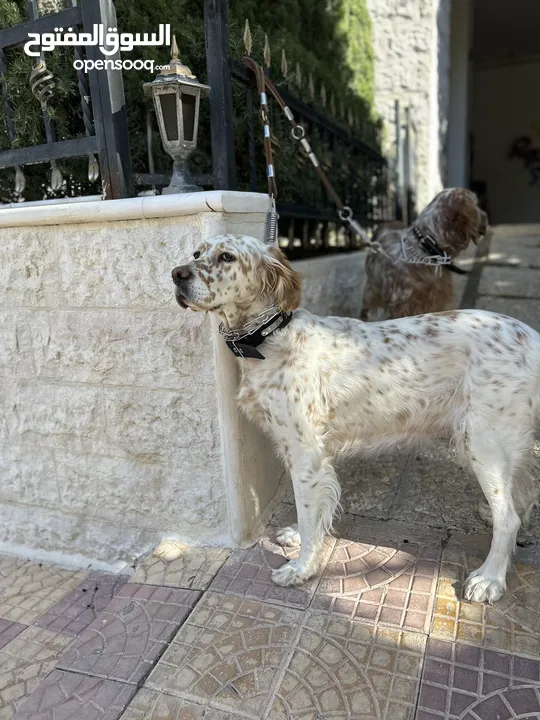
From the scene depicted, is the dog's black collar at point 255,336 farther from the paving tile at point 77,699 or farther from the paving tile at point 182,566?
the paving tile at point 77,699

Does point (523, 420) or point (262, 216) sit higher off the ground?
point (262, 216)

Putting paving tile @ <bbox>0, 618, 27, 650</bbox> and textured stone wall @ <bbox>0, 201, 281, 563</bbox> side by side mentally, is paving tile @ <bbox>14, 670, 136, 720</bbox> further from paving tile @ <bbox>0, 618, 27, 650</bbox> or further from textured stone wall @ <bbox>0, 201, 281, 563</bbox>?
textured stone wall @ <bbox>0, 201, 281, 563</bbox>

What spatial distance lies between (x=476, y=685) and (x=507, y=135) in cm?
1488

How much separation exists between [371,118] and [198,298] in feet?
16.6

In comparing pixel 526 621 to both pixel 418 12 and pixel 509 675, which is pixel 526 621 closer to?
pixel 509 675

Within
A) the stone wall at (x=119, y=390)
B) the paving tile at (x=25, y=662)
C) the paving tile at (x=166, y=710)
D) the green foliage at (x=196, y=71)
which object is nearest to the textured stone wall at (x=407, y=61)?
the green foliage at (x=196, y=71)

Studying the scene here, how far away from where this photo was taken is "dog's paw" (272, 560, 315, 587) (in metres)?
2.33

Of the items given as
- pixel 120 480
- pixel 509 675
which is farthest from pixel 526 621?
pixel 120 480

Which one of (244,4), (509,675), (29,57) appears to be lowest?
(509,675)

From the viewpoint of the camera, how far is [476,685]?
1.78 meters

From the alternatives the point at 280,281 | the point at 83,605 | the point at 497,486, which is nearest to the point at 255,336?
the point at 280,281

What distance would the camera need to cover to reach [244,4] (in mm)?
3883

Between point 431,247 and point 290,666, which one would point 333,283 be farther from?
point 290,666

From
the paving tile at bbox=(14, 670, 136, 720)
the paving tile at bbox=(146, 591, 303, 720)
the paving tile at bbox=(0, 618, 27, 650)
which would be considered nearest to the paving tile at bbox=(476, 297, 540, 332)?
the paving tile at bbox=(146, 591, 303, 720)
